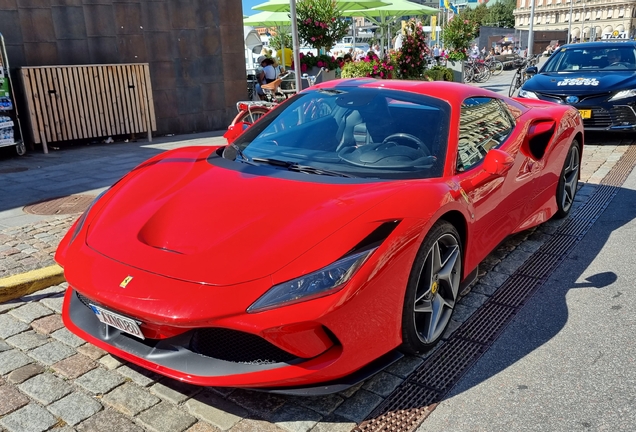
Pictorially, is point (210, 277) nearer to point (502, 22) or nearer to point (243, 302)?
point (243, 302)

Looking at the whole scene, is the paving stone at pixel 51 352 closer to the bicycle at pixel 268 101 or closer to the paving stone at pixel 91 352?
the paving stone at pixel 91 352

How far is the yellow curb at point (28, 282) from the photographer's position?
371 cm

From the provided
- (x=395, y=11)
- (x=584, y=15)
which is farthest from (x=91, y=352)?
(x=584, y=15)

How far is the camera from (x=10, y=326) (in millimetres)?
3395

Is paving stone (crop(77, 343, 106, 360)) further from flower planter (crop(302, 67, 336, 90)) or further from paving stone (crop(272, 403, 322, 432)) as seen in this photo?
flower planter (crop(302, 67, 336, 90))

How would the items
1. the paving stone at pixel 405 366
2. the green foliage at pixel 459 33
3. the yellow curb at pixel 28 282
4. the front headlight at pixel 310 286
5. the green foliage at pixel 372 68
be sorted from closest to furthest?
the front headlight at pixel 310 286 → the paving stone at pixel 405 366 → the yellow curb at pixel 28 282 → the green foliage at pixel 372 68 → the green foliage at pixel 459 33

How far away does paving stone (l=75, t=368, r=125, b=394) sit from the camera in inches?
108

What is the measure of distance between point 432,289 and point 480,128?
4.45ft

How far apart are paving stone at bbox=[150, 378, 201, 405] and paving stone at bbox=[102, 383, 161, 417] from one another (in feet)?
0.13

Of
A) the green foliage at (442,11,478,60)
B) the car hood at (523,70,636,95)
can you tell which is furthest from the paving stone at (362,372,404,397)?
the green foliage at (442,11,478,60)

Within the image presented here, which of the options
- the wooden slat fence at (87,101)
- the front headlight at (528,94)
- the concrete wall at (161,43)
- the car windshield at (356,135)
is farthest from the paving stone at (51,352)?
the front headlight at (528,94)

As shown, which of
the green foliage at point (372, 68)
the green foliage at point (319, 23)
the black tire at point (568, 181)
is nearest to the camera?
the black tire at point (568, 181)

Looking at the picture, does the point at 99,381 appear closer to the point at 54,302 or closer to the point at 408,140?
the point at 54,302

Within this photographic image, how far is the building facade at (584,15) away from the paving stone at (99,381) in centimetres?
11682
